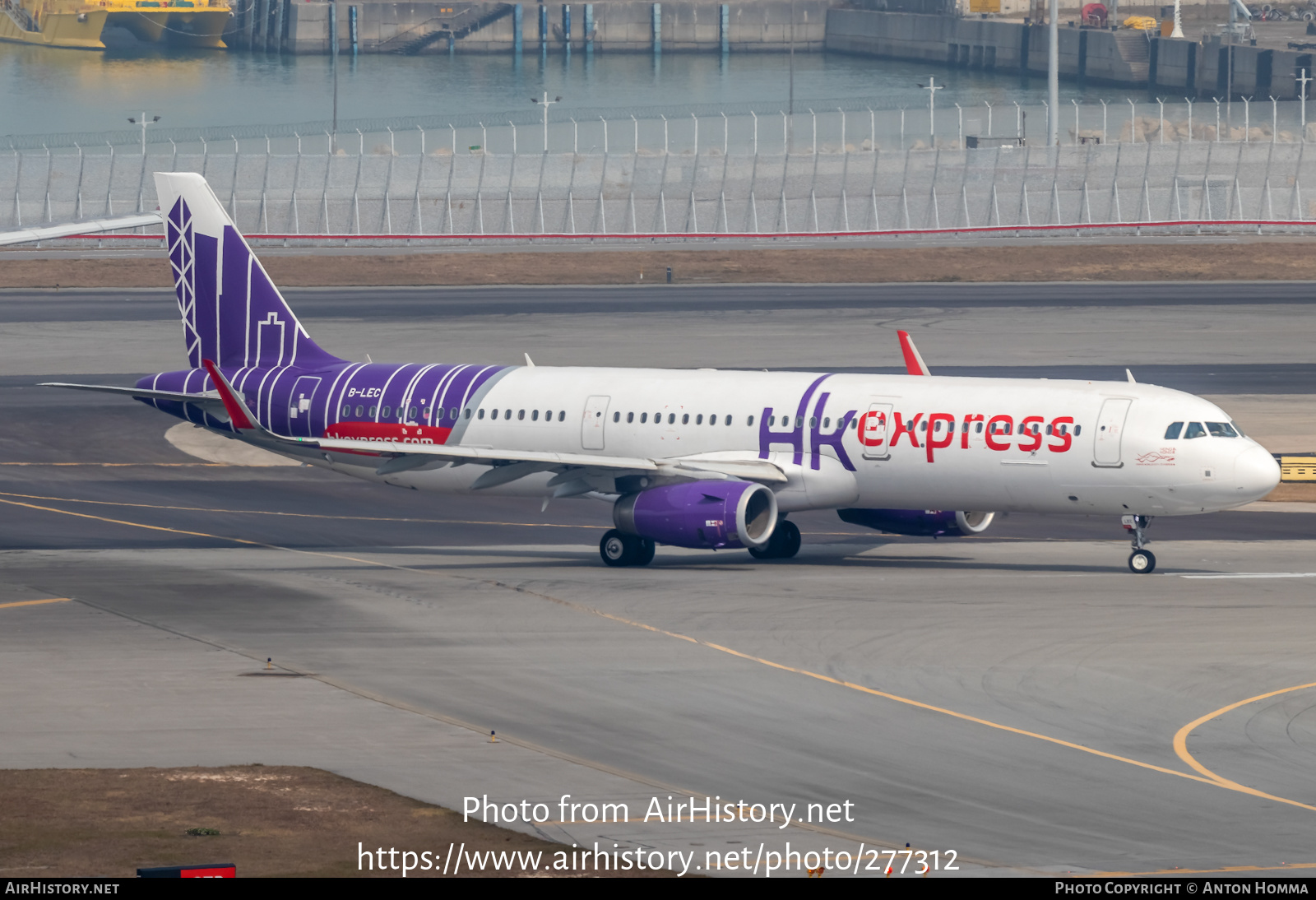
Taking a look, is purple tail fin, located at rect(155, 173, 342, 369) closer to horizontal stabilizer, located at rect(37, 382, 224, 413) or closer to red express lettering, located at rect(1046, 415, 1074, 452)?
horizontal stabilizer, located at rect(37, 382, 224, 413)

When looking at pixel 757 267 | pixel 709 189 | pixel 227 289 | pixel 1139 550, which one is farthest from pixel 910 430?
pixel 709 189

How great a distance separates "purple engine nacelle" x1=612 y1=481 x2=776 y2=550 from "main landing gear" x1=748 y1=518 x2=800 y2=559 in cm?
213

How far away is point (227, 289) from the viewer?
54688 millimetres

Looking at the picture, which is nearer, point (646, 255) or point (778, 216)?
point (646, 255)

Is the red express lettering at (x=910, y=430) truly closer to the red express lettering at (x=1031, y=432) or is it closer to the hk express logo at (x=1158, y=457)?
the red express lettering at (x=1031, y=432)

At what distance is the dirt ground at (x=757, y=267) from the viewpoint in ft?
368

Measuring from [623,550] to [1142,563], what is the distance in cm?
1269

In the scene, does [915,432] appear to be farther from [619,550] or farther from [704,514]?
[619,550]

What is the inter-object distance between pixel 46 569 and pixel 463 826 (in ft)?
84.8

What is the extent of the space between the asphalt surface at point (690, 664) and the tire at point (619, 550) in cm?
102

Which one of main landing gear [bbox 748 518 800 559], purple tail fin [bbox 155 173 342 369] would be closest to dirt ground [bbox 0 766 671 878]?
main landing gear [bbox 748 518 800 559]

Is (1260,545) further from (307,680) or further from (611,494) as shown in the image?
(307,680)

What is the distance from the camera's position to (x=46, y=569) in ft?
153
